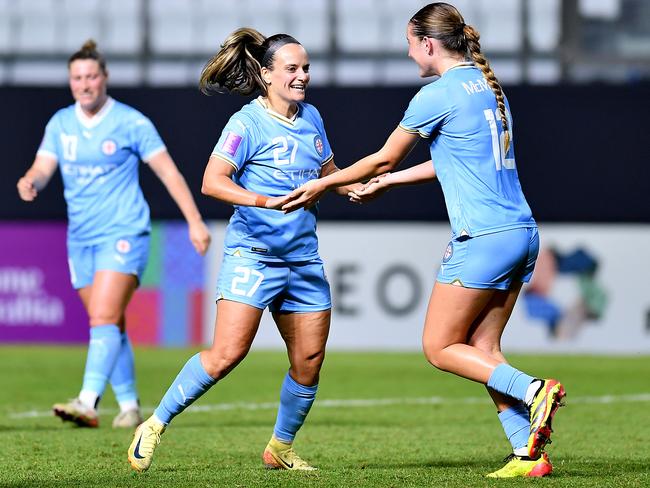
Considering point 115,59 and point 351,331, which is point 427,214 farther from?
point 115,59

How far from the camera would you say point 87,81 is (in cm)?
787

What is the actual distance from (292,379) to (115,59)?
10.5 metres

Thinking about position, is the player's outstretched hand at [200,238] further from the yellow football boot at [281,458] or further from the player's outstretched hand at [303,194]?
the player's outstretched hand at [303,194]

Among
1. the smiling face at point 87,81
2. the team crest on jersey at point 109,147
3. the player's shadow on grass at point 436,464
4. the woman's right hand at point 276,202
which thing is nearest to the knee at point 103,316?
the team crest on jersey at point 109,147

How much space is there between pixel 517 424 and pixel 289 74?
1758mm

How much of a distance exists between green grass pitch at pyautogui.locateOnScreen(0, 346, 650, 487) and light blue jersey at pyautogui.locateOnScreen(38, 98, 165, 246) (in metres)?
1.17

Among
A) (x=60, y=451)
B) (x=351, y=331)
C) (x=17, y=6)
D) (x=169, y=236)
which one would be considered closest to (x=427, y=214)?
(x=351, y=331)

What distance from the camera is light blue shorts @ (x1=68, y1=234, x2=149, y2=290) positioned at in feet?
25.5

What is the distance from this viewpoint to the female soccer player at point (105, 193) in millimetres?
7734

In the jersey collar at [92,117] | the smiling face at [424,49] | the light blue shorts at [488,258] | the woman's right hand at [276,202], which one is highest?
the smiling face at [424,49]

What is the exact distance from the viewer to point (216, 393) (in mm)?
10516

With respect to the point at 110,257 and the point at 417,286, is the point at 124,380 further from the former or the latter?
the point at 417,286

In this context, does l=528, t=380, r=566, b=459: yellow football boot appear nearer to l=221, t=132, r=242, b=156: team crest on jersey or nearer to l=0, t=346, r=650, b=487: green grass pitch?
l=0, t=346, r=650, b=487: green grass pitch

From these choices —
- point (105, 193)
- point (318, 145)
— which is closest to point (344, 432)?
point (105, 193)
